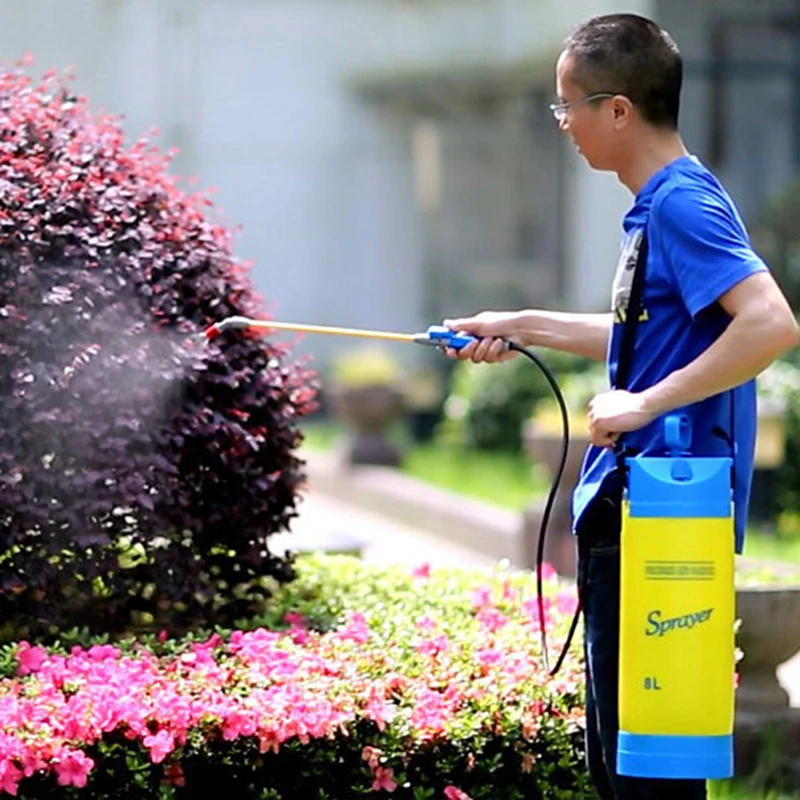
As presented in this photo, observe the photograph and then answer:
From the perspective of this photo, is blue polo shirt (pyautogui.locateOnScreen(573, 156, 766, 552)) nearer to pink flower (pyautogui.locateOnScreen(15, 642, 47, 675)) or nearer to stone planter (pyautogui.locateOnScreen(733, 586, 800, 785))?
pink flower (pyautogui.locateOnScreen(15, 642, 47, 675))

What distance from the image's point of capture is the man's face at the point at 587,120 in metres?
3.81

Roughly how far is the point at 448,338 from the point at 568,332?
323 mm

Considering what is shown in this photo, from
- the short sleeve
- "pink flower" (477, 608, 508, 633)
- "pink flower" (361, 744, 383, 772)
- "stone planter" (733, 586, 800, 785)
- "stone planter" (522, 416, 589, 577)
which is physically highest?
the short sleeve

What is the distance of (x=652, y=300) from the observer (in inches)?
149

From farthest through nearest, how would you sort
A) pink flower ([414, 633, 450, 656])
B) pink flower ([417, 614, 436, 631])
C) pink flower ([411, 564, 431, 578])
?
pink flower ([411, 564, 431, 578]) < pink flower ([417, 614, 436, 631]) < pink flower ([414, 633, 450, 656])

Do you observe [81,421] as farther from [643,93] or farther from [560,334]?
[643,93]

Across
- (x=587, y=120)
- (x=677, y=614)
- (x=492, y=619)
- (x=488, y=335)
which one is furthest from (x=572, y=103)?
(x=492, y=619)

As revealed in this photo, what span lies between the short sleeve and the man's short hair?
227 mm

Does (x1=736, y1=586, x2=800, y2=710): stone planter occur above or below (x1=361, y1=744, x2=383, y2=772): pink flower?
below

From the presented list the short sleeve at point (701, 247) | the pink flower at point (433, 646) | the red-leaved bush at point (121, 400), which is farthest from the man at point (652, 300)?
the red-leaved bush at point (121, 400)

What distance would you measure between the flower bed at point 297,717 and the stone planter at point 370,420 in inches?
413

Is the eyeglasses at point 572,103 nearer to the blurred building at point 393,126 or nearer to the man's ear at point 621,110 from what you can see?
the man's ear at point 621,110

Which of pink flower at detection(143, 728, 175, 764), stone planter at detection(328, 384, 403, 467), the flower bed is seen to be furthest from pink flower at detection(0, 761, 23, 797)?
stone planter at detection(328, 384, 403, 467)

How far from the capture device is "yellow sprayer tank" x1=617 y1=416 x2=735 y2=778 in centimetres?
354
